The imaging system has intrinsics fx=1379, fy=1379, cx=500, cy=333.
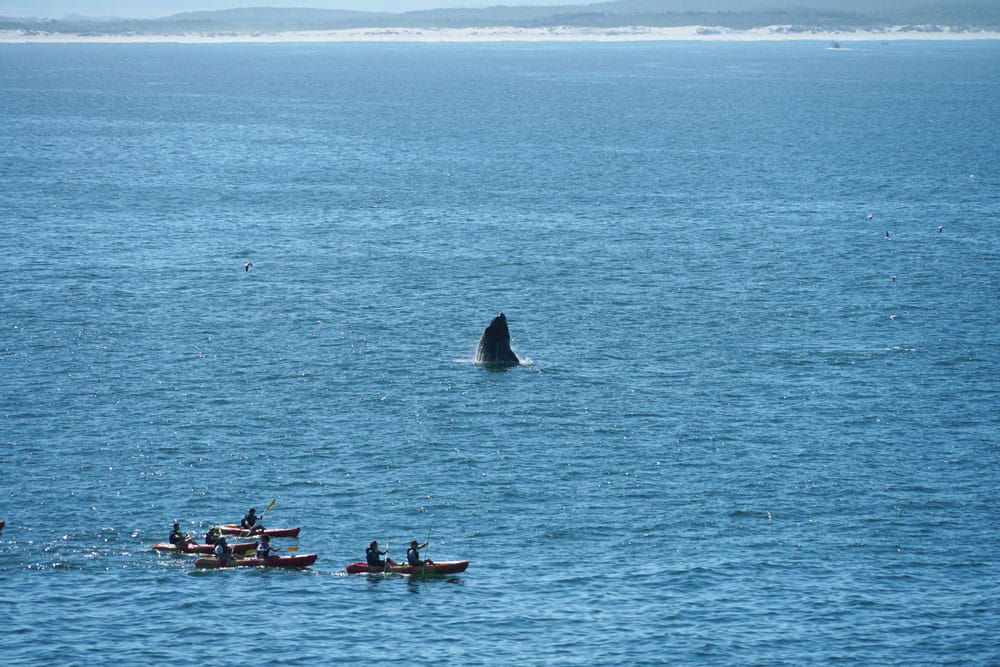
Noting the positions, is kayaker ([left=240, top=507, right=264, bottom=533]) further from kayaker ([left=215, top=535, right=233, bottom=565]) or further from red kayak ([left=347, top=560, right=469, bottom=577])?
red kayak ([left=347, top=560, right=469, bottom=577])

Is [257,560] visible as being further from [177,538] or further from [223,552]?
[177,538]

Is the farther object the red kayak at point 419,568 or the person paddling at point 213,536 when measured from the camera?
the person paddling at point 213,536

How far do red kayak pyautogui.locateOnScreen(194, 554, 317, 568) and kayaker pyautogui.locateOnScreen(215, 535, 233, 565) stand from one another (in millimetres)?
140

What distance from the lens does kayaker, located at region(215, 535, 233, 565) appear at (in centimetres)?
Answer: 5400

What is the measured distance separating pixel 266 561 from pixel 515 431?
18.8 meters

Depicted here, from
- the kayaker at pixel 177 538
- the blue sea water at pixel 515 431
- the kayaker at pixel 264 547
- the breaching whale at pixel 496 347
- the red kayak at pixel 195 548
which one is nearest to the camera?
the blue sea water at pixel 515 431

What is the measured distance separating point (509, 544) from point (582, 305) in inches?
1646

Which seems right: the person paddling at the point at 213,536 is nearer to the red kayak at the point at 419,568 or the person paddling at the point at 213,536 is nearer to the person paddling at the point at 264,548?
the person paddling at the point at 264,548

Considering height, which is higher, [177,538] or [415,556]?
[177,538]

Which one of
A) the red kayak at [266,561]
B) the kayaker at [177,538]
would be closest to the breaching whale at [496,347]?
the red kayak at [266,561]

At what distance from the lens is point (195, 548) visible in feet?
178

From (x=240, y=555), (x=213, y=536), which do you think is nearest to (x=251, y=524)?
(x=240, y=555)

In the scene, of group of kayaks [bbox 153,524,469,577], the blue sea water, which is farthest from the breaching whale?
group of kayaks [bbox 153,524,469,577]

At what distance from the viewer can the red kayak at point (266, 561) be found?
54250 millimetres
